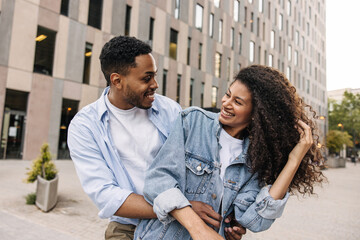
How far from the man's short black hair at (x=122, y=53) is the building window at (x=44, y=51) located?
15.0 meters

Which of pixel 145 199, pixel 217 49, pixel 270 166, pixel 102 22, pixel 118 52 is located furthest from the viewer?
pixel 217 49

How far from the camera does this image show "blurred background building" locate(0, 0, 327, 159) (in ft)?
47.9

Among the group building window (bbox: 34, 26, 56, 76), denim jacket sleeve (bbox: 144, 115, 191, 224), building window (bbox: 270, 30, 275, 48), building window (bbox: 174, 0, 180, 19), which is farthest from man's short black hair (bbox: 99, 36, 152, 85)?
building window (bbox: 270, 30, 275, 48)

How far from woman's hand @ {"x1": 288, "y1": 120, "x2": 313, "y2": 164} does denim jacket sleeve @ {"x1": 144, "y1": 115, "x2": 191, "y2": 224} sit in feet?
2.20

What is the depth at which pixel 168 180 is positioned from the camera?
62.4 inches

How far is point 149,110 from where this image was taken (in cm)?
209

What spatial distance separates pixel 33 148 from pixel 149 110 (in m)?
14.9

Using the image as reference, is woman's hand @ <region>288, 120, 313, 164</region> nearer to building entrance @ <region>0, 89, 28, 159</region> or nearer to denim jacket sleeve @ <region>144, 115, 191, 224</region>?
denim jacket sleeve @ <region>144, 115, 191, 224</region>

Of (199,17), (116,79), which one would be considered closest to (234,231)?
(116,79)

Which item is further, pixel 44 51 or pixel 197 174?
pixel 44 51

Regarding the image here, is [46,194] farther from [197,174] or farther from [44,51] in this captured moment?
[44,51]

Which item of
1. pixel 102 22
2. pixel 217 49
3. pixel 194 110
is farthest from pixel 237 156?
pixel 217 49

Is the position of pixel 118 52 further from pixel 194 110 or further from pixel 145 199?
pixel 145 199

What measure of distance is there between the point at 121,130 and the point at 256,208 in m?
1.01
